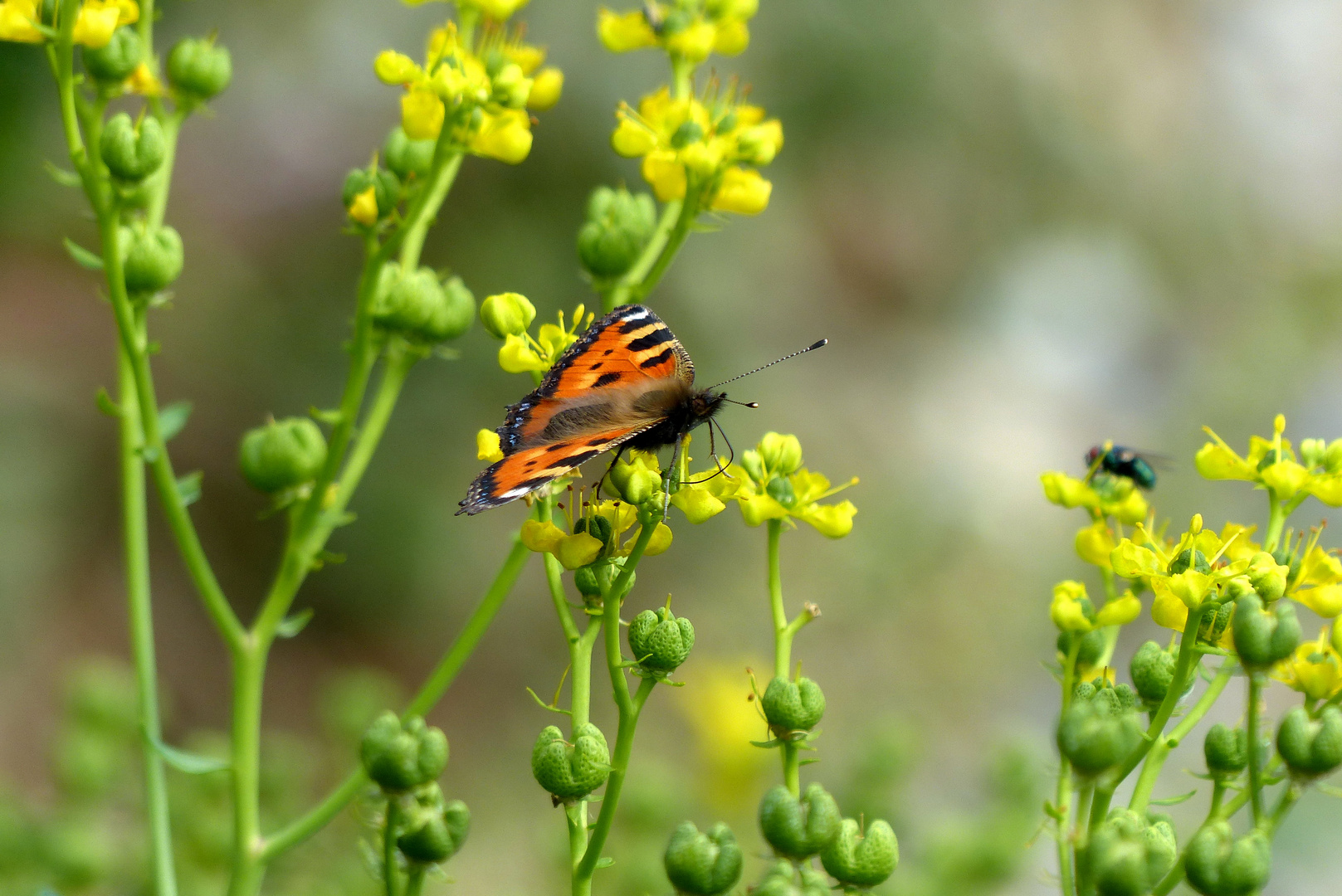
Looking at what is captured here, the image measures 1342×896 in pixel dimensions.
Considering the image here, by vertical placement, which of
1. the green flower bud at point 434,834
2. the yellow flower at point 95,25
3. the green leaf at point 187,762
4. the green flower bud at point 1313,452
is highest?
the yellow flower at point 95,25

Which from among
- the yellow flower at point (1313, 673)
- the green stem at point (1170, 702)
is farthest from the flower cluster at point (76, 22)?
the yellow flower at point (1313, 673)

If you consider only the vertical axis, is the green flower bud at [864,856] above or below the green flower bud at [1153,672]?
below

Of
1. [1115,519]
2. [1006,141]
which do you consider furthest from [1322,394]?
[1115,519]

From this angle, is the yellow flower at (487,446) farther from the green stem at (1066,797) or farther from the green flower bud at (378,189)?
the green stem at (1066,797)

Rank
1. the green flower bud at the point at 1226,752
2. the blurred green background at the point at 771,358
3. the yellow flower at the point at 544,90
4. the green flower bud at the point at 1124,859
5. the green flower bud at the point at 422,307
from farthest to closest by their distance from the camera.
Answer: the blurred green background at the point at 771,358
the yellow flower at the point at 544,90
the green flower bud at the point at 422,307
the green flower bud at the point at 1226,752
the green flower bud at the point at 1124,859

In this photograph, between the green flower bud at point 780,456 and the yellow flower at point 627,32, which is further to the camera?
the yellow flower at point 627,32
